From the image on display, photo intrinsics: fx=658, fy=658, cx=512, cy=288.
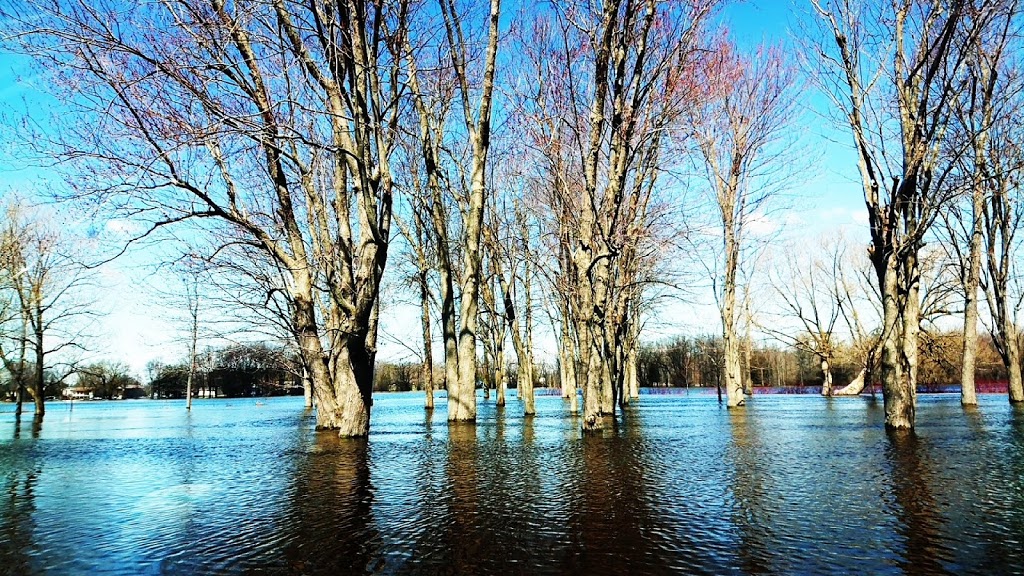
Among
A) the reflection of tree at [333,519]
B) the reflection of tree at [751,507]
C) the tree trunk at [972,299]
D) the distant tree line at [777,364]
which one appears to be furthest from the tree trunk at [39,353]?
the distant tree line at [777,364]

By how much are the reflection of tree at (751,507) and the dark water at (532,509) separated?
3 centimetres

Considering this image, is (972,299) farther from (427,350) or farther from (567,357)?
(427,350)

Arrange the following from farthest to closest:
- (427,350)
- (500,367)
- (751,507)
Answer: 1. (427,350)
2. (500,367)
3. (751,507)

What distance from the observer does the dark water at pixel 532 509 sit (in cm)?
438

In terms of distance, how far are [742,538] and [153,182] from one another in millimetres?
10798

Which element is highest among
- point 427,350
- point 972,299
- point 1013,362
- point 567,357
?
point 972,299

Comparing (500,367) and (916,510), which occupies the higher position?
(500,367)

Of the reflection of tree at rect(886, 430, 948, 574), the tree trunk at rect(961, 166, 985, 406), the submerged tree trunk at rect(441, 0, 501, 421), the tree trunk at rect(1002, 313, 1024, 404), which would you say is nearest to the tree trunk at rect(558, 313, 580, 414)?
the submerged tree trunk at rect(441, 0, 501, 421)

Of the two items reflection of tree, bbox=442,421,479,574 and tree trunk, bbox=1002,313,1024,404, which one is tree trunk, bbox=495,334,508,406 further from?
tree trunk, bbox=1002,313,1024,404

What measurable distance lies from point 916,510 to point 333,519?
5060 mm

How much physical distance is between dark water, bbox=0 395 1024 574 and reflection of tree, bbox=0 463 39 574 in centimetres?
3

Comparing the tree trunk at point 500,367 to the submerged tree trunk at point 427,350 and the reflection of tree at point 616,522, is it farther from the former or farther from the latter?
the reflection of tree at point 616,522

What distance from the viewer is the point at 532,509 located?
607cm

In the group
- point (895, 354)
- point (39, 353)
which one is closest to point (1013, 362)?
point (895, 354)
